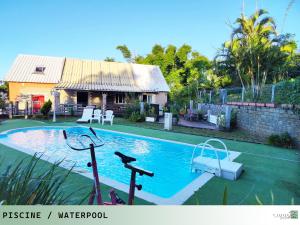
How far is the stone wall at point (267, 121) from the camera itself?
522cm

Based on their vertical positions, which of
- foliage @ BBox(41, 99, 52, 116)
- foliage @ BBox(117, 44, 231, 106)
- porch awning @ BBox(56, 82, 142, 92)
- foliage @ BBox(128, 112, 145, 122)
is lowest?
foliage @ BBox(128, 112, 145, 122)

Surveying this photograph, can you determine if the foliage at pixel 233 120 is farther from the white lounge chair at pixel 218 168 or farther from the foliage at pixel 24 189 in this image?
the foliage at pixel 24 189

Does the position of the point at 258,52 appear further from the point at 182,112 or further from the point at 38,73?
the point at 182,112

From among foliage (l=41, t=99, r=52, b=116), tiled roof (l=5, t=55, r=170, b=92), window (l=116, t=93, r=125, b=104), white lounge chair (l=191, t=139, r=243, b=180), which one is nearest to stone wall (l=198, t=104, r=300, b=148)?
white lounge chair (l=191, t=139, r=243, b=180)

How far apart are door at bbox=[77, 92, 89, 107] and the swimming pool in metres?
4.84

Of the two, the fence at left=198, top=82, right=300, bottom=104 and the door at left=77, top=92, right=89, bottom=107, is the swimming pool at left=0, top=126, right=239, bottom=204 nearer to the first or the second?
the fence at left=198, top=82, right=300, bottom=104

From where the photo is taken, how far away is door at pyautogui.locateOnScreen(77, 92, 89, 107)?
37.4 ft

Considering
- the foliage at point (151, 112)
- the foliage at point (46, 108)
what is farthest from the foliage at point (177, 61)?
the foliage at point (46, 108)

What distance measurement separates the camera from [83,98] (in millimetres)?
11820

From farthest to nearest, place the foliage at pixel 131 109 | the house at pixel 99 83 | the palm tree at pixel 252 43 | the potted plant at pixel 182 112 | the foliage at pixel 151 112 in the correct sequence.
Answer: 1. the potted plant at pixel 182 112
2. the foliage at pixel 131 109
3. the foliage at pixel 151 112
4. the house at pixel 99 83
5. the palm tree at pixel 252 43

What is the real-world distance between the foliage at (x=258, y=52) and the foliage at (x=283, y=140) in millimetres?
1592

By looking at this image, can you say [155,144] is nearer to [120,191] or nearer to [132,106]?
[120,191]

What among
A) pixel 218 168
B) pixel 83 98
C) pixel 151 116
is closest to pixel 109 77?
pixel 83 98

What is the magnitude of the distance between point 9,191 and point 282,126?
6.35 meters
